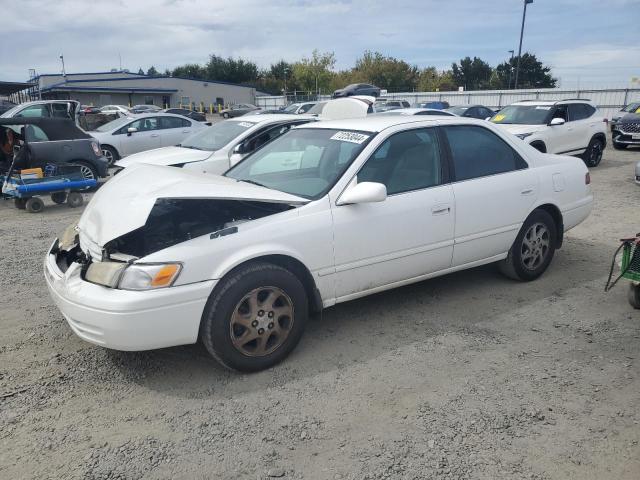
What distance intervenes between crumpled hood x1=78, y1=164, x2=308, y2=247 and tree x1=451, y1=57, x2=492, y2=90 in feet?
261

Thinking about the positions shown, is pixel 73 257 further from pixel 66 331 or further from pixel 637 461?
pixel 637 461

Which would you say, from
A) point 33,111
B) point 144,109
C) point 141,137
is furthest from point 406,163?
point 144,109

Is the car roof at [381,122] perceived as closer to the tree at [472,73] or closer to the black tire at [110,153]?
the black tire at [110,153]

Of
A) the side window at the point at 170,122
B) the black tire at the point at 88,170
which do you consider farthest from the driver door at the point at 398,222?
the side window at the point at 170,122

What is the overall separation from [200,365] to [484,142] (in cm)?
310

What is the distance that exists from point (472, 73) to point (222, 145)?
77.3 metres

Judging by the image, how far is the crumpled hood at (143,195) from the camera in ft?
10.9

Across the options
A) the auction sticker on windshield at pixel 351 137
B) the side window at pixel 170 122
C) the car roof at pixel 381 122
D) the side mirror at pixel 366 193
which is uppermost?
the car roof at pixel 381 122

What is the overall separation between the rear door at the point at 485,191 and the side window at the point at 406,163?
0.18 m

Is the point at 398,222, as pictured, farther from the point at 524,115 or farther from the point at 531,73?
the point at 531,73

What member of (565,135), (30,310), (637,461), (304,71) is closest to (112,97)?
(304,71)

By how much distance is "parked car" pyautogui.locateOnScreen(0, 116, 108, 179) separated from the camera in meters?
9.58

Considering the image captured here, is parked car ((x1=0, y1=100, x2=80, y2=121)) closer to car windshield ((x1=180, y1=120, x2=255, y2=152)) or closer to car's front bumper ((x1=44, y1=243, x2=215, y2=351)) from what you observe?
car windshield ((x1=180, y1=120, x2=255, y2=152))

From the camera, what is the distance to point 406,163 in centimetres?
425
